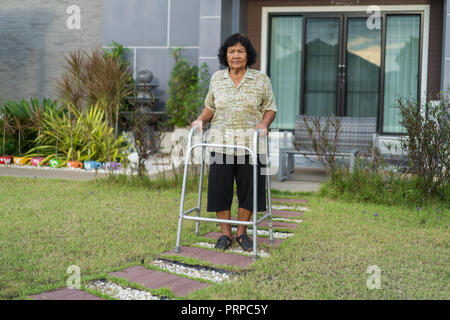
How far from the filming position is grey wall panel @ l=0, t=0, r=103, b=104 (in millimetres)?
11297

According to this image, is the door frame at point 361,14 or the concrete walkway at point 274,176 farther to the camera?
the door frame at point 361,14

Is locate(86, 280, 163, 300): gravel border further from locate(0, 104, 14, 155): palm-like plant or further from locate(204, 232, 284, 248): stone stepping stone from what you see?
locate(0, 104, 14, 155): palm-like plant

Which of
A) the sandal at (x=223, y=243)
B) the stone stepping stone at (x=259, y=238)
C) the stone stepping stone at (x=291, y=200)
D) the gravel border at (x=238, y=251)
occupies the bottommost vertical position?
the gravel border at (x=238, y=251)

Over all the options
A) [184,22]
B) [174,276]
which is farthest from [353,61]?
[174,276]

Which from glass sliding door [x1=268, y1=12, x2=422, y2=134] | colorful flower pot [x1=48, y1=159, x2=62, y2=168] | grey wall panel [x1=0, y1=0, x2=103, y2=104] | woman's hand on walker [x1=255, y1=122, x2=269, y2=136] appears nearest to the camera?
woman's hand on walker [x1=255, y1=122, x2=269, y2=136]

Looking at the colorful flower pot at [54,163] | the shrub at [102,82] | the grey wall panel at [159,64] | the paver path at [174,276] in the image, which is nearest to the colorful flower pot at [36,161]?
the colorful flower pot at [54,163]

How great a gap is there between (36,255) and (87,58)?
7.72 meters

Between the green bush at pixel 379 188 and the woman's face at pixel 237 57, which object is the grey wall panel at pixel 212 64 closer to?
the green bush at pixel 379 188

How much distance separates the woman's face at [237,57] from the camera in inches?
160

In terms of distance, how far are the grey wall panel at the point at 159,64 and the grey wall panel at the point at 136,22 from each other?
173 mm

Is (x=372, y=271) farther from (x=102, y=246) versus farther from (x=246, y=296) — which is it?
(x=102, y=246)

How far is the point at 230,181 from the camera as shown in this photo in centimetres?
422

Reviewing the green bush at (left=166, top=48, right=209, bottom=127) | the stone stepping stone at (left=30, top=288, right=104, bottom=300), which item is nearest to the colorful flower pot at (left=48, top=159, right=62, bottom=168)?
the green bush at (left=166, top=48, right=209, bottom=127)
